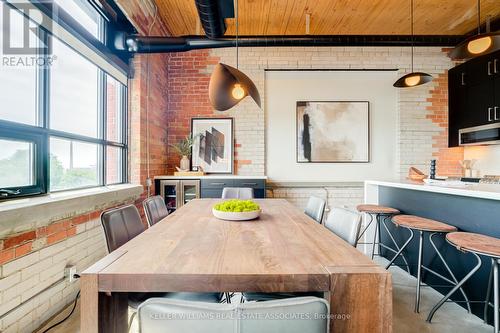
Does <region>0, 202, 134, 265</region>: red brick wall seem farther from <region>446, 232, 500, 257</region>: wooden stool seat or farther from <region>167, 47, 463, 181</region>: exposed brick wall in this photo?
<region>446, 232, 500, 257</region>: wooden stool seat

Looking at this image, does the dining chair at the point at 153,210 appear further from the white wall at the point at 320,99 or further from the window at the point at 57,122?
the white wall at the point at 320,99

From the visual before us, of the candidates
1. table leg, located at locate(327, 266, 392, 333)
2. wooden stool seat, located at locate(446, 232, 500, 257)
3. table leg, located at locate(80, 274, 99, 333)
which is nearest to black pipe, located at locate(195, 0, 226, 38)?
table leg, located at locate(80, 274, 99, 333)

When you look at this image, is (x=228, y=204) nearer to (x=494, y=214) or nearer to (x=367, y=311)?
(x=367, y=311)

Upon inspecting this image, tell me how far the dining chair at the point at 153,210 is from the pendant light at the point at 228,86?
962 mm

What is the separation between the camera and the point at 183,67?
13.4 ft

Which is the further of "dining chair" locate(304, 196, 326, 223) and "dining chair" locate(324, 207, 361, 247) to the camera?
"dining chair" locate(304, 196, 326, 223)

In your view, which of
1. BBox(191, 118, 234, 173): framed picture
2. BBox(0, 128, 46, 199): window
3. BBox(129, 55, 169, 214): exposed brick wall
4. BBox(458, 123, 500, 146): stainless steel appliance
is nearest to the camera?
BBox(0, 128, 46, 199): window

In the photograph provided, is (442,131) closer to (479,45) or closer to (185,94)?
(479,45)

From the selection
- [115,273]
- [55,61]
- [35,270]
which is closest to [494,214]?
[115,273]

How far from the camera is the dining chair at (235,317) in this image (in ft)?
1.89

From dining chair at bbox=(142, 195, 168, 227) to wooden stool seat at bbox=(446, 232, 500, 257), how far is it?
214 centimetres

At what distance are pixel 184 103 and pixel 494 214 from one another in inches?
158

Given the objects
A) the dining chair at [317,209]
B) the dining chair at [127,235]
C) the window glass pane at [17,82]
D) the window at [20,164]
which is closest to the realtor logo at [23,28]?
the window glass pane at [17,82]

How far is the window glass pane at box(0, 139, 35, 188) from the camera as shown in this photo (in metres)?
1.52
